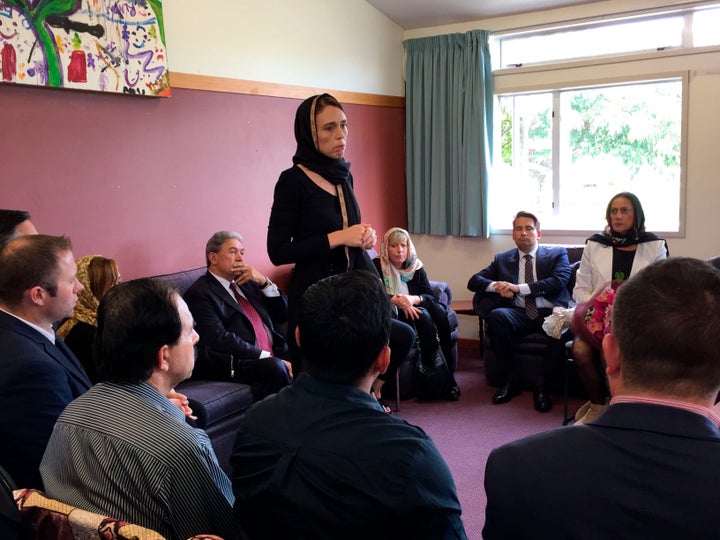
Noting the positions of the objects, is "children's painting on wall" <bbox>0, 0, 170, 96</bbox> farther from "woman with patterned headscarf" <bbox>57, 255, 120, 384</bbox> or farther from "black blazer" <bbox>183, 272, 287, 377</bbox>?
"black blazer" <bbox>183, 272, 287, 377</bbox>

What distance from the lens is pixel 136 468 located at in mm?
1341

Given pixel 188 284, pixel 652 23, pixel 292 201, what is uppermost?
pixel 652 23

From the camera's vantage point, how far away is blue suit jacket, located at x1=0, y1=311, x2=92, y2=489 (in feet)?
5.55

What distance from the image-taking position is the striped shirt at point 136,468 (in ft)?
4.41

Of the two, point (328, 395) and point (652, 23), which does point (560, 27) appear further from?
point (328, 395)

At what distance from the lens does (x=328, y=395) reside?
1.28 m

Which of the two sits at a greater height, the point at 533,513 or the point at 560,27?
the point at 560,27

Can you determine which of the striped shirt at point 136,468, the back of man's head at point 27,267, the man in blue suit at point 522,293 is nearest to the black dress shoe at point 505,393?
the man in blue suit at point 522,293

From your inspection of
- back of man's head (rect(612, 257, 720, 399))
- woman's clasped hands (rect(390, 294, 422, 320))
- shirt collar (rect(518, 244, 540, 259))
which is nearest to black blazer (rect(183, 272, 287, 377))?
woman's clasped hands (rect(390, 294, 422, 320))

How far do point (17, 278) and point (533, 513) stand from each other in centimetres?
161

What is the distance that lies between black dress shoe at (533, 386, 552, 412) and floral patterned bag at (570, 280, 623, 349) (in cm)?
113

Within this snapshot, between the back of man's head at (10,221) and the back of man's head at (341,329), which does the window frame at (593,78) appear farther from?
the back of man's head at (341,329)

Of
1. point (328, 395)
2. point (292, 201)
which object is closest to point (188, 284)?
point (292, 201)

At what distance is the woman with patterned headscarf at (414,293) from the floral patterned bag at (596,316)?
1354mm
